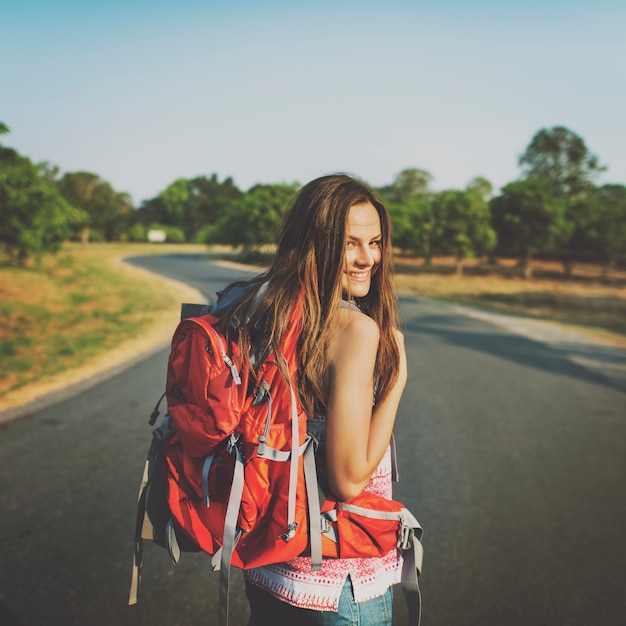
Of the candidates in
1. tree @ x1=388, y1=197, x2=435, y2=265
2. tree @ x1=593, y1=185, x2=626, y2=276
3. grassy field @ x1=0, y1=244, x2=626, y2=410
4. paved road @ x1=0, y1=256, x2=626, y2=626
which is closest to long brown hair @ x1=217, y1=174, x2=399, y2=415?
paved road @ x1=0, y1=256, x2=626, y2=626

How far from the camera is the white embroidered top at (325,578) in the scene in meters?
1.19

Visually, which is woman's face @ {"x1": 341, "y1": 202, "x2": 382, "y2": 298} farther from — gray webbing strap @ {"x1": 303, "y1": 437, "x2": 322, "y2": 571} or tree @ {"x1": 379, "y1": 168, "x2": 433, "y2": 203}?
tree @ {"x1": 379, "y1": 168, "x2": 433, "y2": 203}

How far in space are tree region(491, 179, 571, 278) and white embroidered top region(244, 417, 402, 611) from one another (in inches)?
1359

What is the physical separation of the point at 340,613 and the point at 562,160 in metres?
65.3

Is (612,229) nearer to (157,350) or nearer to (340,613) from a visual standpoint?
(157,350)

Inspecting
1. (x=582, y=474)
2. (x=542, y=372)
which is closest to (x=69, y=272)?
(x=542, y=372)

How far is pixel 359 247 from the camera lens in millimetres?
1299

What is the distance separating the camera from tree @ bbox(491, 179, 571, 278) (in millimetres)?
32062

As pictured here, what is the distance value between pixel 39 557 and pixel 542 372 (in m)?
6.96

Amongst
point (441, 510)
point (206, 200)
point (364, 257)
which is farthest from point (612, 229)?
point (206, 200)

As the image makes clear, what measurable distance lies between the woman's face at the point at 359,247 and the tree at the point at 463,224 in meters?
32.3

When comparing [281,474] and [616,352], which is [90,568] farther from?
[616,352]

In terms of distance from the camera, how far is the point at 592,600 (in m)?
2.59

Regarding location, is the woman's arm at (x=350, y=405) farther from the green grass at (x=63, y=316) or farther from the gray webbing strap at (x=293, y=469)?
the green grass at (x=63, y=316)
